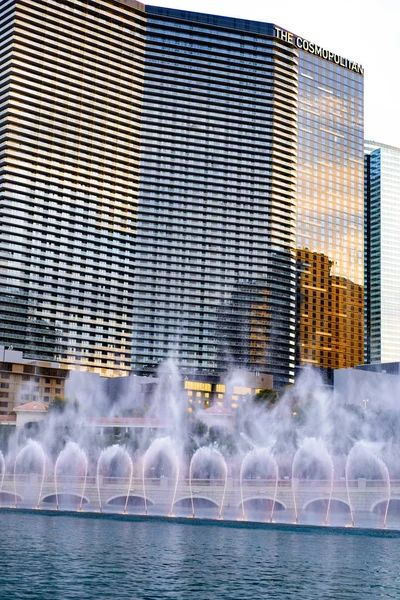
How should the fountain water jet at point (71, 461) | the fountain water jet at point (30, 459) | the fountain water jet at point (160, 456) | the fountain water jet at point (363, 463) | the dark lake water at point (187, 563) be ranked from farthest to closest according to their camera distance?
the fountain water jet at point (160, 456), the fountain water jet at point (30, 459), the fountain water jet at point (71, 461), the fountain water jet at point (363, 463), the dark lake water at point (187, 563)

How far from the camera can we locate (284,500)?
92625mm

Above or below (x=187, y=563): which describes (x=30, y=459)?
above

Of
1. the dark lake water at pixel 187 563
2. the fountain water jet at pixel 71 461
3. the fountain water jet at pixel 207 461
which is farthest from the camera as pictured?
the fountain water jet at pixel 207 461

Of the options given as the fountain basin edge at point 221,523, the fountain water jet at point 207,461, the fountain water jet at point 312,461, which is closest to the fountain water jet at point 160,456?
the fountain water jet at point 207,461

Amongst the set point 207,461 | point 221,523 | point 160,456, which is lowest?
point 221,523

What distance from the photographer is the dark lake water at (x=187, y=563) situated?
49312 mm

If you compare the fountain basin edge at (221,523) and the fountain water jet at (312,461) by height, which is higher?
the fountain water jet at (312,461)

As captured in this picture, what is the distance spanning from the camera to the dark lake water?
162 feet

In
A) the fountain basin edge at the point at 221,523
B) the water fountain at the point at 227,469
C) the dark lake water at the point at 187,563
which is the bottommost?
the dark lake water at the point at 187,563

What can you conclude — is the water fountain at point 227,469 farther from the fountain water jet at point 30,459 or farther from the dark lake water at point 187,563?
the dark lake water at point 187,563

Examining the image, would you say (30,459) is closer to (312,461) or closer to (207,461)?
(207,461)

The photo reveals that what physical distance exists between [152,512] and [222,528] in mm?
16541

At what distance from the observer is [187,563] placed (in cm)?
5956

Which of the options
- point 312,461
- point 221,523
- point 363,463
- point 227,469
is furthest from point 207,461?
point 221,523
